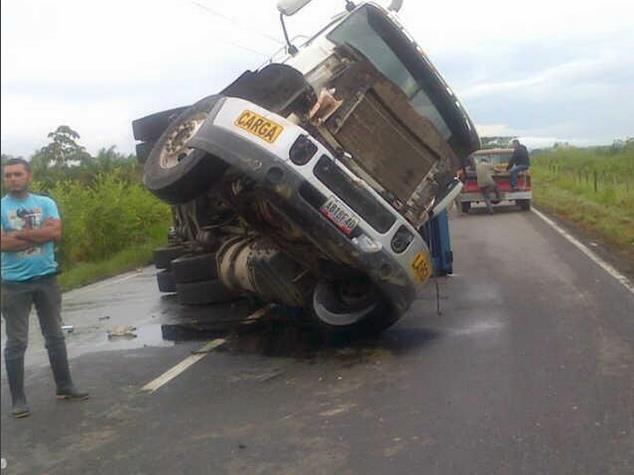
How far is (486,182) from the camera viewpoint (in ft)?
75.9

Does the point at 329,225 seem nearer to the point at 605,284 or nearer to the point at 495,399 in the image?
the point at 495,399

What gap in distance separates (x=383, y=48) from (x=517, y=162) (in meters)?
15.6

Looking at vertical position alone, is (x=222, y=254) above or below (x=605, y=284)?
above

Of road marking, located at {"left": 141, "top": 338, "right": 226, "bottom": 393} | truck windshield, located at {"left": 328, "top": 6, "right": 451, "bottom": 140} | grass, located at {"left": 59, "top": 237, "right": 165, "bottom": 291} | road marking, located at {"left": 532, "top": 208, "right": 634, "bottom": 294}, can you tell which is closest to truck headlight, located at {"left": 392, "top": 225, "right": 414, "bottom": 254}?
truck windshield, located at {"left": 328, "top": 6, "right": 451, "bottom": 140}

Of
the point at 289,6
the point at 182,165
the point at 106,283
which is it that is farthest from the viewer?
the point at 106,283

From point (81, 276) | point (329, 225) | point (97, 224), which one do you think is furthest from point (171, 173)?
point (97, 224)

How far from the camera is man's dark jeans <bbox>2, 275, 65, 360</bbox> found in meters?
4.96

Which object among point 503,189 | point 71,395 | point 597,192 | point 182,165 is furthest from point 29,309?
point 597,192

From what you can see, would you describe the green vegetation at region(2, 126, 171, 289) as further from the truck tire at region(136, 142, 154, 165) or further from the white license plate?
the white license plate

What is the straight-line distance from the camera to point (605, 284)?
10.3m

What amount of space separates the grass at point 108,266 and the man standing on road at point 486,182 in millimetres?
8743

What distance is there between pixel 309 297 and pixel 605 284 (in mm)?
4237

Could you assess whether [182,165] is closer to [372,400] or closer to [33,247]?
[372,400]

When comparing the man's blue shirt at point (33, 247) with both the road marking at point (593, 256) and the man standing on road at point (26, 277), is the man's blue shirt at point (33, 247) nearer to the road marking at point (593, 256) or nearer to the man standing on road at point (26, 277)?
the man standing on road at point (26, 277)
